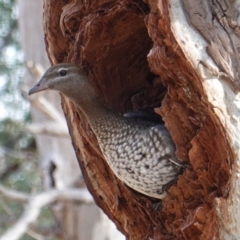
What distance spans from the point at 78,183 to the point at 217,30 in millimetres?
2302

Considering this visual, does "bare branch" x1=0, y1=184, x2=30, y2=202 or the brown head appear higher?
the brown head

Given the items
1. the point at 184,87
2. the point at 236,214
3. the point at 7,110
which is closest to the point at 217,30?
the point at 184,87

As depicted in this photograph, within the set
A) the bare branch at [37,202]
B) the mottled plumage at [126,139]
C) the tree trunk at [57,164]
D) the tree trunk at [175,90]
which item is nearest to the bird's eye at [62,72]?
the mottled plumage at [126,139]

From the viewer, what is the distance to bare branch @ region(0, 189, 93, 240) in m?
3.59

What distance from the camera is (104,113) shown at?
2.31 m

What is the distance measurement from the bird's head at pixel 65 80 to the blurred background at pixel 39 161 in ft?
3.63

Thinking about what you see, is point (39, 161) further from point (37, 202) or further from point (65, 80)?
point (65, 80)

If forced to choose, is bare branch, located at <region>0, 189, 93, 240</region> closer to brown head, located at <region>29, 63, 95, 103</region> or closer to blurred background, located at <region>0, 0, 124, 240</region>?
blurred background, located at <region>0, 0, 124, 240</region>

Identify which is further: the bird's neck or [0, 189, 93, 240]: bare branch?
[0, 189, 93, 240]: bare branch

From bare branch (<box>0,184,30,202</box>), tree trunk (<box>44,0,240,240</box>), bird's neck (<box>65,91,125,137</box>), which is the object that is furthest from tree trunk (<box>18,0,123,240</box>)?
bird's neck (<box>65,91,125,137</box>)

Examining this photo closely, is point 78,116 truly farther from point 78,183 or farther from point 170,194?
point 78,183

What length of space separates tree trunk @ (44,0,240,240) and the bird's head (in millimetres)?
128

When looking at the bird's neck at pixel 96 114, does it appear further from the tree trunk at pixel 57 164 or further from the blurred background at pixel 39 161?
the tree trunk at pixel 57 164

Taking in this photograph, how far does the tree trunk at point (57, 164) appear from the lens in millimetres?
4094
